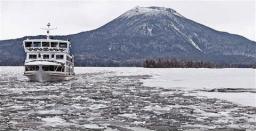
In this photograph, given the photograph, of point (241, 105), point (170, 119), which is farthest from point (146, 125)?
point (241, 105)

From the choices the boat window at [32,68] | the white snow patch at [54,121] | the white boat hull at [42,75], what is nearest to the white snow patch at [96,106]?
the white snow patch at [54,121]

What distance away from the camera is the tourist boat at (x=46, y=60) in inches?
2510

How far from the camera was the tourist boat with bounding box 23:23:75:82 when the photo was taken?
63.8 m

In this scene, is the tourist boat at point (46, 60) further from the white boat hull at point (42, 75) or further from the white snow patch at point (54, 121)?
the white snow patch at point (54, 121)

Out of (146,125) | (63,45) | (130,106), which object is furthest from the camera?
(63,45)

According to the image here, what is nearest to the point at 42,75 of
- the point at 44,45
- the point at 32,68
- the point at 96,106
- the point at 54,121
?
the point at 32,68

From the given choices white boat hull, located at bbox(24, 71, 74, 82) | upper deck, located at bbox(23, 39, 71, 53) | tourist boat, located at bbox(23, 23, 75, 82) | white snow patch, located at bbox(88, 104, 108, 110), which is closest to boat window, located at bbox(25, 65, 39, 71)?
tourist boat, located at bbox(23, 23, 75, 82)

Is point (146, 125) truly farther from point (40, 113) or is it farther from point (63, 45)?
point (63, 45)

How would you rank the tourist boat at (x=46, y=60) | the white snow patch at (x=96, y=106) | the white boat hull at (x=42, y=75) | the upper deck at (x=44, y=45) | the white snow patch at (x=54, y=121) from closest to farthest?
1. the white snow patch at (x=54, y=121)
2. the white snow patch at (x=96, y=106)
3. the white boat hull at (x=42, y=75)
4. the tourist boat at (x=46, y=60)
5. the upper deck at (x=44, y=45)

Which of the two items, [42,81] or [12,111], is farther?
[42,81]

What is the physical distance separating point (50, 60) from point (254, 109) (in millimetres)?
44227

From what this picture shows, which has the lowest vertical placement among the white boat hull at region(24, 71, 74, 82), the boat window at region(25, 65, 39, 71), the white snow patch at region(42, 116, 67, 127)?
the white snow patch at region(42, 116, 67, 127)

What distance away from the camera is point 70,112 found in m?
24.7

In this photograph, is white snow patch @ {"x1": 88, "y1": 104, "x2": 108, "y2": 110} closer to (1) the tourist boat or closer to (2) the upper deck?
(1) the tourist boat
